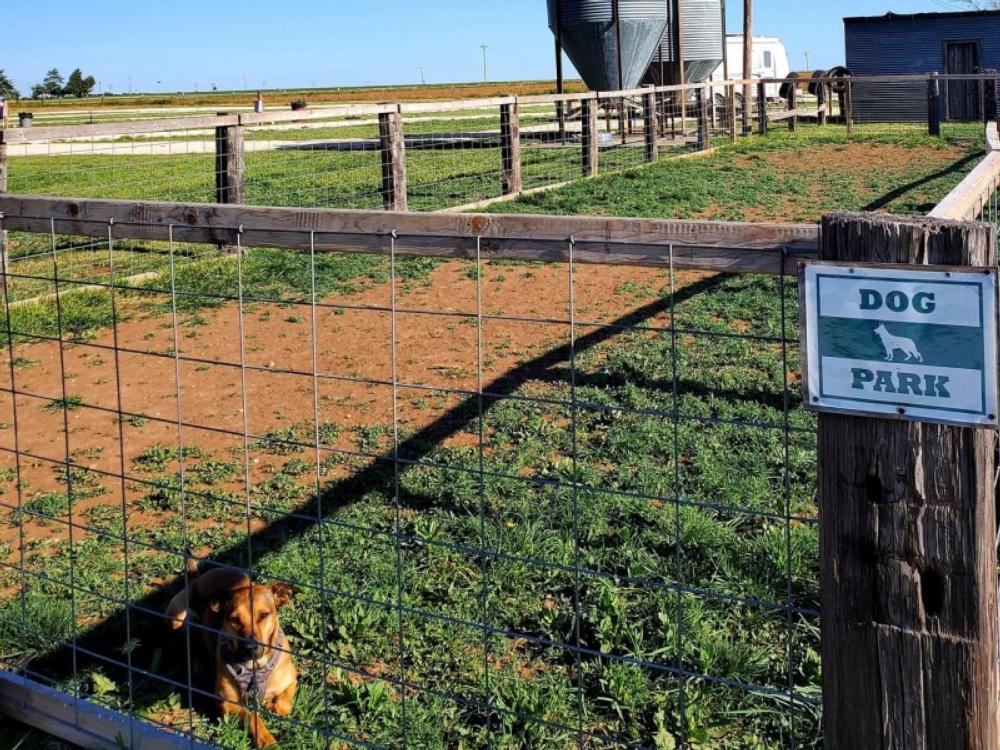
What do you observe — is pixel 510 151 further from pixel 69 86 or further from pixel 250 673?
pixel 69 86

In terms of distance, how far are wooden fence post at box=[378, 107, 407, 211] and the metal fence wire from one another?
334 cm

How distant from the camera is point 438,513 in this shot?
5.23 meters

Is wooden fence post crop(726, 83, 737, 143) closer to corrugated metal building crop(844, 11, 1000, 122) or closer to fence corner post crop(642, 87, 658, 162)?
fence corner post crop(642, 87, 658, 162)

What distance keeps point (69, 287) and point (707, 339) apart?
16.9 feet

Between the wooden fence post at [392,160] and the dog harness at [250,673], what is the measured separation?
876cm

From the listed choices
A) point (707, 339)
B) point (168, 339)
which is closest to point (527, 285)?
point (707, 339)

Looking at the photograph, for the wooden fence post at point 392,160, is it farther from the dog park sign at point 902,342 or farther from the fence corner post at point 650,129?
the dog park sign at point 902,342

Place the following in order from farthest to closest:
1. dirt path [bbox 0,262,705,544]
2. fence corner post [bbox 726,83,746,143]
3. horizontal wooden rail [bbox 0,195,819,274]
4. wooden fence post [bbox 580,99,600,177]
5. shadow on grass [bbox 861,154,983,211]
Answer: fence corner post [bbox 726,83,746,143] → wooden fence post [bbox 580,99,600,177] → shadow on grass [bbox 861,154,983,211] → dirt path [bbox 0,262,705,544] → horizontal wooden rail [bbox 0,195,819,274]

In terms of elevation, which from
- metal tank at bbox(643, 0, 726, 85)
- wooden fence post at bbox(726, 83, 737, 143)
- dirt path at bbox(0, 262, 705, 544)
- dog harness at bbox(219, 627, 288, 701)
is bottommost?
dog harness at bbox(219, 627, 288, 701)

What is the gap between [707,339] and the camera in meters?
7.79

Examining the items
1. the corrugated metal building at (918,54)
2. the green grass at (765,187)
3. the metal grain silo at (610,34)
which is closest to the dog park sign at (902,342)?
the green grass at (765,187)

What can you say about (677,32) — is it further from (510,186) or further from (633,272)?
(633,272)

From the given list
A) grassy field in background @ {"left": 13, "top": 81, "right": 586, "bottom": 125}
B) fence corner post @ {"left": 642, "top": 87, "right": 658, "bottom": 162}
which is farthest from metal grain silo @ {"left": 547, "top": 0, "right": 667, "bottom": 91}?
grassy field in background @ {"left": 13, "top": 81, "right": 586, "bottom": 125}

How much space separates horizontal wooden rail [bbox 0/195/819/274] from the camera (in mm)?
2510
